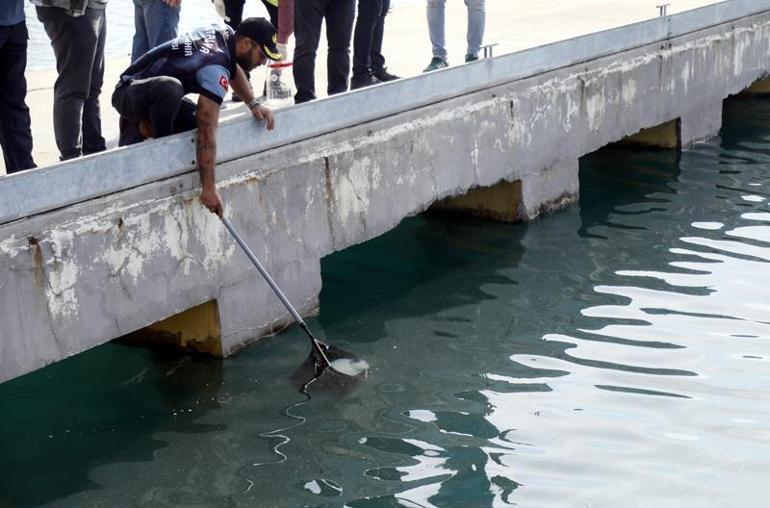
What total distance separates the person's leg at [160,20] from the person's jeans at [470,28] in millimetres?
2089

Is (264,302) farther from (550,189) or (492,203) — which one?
(550,189)

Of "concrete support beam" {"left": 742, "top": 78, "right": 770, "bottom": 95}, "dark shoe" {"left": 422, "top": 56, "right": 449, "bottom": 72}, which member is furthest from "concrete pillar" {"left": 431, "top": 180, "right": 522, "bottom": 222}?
"concrete support beam" {"left": 742, "top": 78, "right": 770, "bottom": 95}

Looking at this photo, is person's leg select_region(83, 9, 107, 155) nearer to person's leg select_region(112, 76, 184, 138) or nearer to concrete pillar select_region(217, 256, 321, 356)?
person's leg select_region(112, 76, 184, 138)

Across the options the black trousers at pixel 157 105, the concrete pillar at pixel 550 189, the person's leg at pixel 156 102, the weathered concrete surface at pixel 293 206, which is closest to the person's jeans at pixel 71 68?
the black trousers at pixel 157 105

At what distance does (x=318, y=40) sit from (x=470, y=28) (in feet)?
5.62

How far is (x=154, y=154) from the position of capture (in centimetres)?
577

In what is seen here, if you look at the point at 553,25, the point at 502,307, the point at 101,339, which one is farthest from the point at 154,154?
the point at 553,25

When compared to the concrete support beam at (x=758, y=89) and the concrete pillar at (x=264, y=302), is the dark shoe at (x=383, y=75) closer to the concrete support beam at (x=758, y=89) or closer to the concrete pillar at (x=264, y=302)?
the concrete pillar at (x=264, y=302)

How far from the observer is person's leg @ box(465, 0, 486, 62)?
8758 millimetres

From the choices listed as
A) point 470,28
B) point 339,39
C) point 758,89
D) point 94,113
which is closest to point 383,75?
point 470,28

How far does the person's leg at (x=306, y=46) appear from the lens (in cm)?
734

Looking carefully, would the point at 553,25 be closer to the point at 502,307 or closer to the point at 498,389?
the point at 502,307

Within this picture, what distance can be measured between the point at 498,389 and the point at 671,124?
5395mm

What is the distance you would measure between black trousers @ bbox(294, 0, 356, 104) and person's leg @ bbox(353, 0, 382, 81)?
43cm
